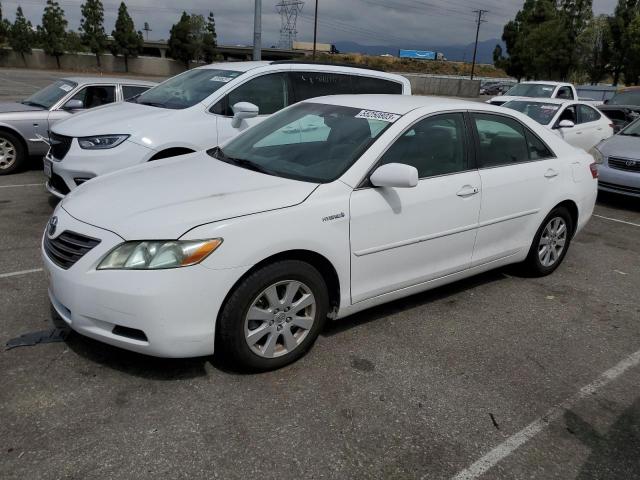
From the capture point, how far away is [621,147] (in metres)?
8.86

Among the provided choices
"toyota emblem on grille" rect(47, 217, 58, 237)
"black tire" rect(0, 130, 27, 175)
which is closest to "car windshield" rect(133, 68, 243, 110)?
"black tire" rect(0, 130, 27, 175)

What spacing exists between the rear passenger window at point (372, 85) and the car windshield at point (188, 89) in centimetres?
156

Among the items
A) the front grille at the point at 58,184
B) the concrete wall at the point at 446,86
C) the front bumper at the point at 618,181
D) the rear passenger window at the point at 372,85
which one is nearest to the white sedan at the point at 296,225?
the front grille at the point at 58,184

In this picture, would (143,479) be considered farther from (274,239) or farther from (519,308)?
(519,308)

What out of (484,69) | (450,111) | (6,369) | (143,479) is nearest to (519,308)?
(450,111)

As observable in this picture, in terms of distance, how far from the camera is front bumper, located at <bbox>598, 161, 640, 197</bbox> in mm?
8414

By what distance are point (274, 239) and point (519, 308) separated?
2.44 meters

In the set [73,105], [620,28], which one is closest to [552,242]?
[73,105]

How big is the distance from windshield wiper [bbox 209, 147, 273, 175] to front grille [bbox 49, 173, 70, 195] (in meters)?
2.56

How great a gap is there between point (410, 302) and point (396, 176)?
4.71 feet

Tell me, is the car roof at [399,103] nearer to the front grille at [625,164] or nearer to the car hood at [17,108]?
the front grille at [625,164]

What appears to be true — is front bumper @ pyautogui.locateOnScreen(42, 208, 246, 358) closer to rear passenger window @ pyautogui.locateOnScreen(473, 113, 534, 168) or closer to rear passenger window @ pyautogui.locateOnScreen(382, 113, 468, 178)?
rear passenger window @ pyautogui.locateOnScreen(382, 113, 468, 178)

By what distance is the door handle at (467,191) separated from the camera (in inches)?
160

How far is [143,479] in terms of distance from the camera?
2.43m
